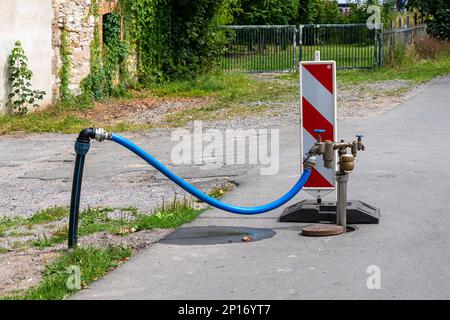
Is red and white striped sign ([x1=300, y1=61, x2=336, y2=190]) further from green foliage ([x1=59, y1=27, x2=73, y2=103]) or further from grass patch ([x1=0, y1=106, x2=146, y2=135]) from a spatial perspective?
green foliage ([x1=59, y1=27, x2=73, y2=103])

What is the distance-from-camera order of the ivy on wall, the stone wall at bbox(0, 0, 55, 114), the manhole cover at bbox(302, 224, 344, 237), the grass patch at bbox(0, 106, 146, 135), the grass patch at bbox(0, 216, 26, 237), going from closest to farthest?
the manhole cover at bbox(302, 224, 344, 237) < the grass patch at bbox(0, 216, 26, 237) < the grass patch at bbox(0, 106, 146, 135) < the stone wall at bbox(0, 0, 55, 114) < the ivy on wall

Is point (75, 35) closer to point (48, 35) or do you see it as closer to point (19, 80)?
point (48, 35)

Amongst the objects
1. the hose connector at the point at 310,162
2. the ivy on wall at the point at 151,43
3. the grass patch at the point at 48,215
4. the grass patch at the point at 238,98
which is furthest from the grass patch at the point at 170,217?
the ivy on wall at the point at 151,43

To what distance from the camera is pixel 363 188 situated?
1060 centimetres

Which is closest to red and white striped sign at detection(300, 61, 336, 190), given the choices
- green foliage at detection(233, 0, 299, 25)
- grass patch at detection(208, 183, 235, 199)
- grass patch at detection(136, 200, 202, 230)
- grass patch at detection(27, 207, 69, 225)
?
grass patch at detection(136, 200, 202, 230)

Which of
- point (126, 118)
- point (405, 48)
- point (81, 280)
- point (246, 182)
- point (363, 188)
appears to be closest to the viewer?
point (81, 280)

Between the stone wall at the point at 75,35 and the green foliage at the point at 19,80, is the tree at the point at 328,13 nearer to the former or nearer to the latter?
the stone wall at the point at 75,35

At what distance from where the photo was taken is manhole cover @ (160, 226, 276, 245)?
8.35m

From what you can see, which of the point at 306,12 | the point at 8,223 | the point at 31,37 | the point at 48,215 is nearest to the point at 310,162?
the point at 48,215

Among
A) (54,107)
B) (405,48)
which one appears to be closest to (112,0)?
(54,107)

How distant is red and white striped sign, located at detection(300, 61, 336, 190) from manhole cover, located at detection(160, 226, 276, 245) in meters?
0.81
